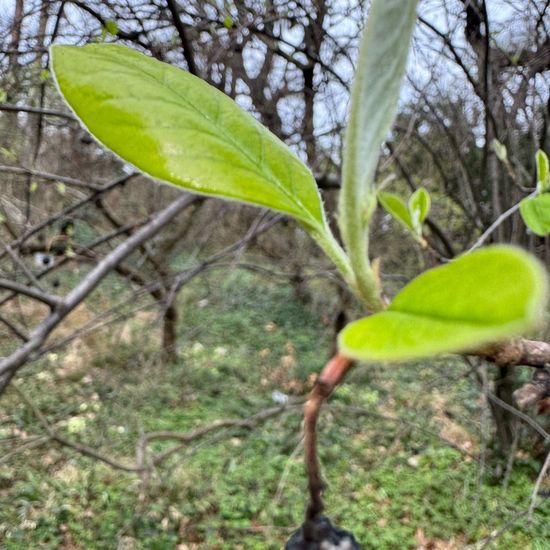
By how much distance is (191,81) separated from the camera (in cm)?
31

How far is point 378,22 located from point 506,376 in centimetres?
310

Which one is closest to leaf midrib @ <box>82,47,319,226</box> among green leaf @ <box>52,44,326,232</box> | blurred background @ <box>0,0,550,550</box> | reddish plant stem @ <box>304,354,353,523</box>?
green leaf @ <box>52,44,326,232</box>

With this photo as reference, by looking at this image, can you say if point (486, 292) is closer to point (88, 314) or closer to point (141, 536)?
point (141, 536)

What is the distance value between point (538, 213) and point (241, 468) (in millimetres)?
3458

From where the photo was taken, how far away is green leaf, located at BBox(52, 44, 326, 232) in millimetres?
282

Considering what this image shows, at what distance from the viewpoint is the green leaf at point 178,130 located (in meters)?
0.28

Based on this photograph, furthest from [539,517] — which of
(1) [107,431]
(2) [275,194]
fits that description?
(2) [275,194]

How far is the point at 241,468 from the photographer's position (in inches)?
145

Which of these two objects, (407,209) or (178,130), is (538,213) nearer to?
(407,209)

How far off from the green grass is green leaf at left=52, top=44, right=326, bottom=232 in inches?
79.8

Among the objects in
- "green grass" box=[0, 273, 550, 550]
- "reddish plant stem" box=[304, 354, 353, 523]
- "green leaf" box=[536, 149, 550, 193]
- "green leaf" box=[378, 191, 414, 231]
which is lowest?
"green grass" box=[0, 273, 550, 550]

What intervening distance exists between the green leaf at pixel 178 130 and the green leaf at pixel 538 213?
31 cm

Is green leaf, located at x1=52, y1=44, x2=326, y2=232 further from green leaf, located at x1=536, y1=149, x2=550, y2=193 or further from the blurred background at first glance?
the blurred background

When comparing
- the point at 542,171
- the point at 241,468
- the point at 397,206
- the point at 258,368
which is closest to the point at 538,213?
the point at 542,171
